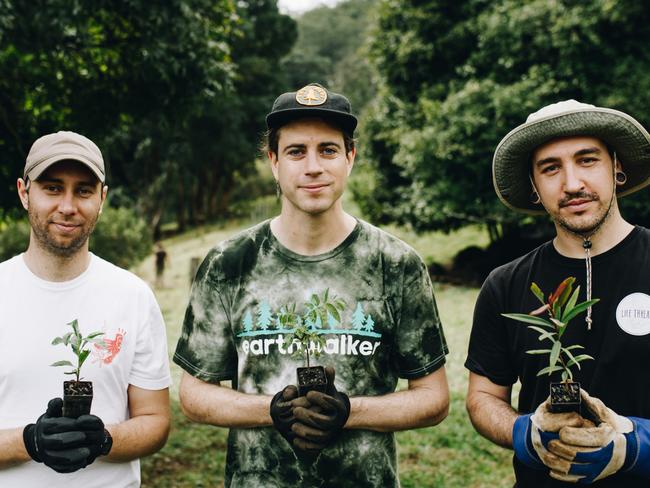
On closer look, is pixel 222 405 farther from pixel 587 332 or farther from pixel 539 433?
pixel 587 332

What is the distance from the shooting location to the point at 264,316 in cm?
283

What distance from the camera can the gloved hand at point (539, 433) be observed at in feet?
7.49

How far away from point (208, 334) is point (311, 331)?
0.53m

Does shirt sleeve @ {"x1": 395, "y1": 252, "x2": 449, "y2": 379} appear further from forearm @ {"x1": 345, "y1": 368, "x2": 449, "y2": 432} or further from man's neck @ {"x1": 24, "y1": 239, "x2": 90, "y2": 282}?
man's neck @ {"x1": 24, "y1": 239, "x2": 90, "y2": 282}

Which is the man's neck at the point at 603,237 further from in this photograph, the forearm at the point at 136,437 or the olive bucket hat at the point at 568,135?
the forearm at the point at 136,437

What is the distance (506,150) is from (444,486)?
4.53 meters

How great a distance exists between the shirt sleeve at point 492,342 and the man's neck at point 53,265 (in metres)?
1.82

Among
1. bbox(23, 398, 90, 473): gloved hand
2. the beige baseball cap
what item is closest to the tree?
A: the beige baseball cap

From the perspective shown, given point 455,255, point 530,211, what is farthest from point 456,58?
point 530,211

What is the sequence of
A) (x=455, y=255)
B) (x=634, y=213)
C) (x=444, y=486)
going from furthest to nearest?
(x=455, y=255)
(x=634, y=213)
(x=444, y=486)

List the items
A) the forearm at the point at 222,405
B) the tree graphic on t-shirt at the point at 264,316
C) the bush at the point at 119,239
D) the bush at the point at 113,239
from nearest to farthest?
the forearm at the point at 222,405, the tree graphic on t-shirt at the point at 264,316, the bush at the point at 113,239, the bush at the point at 119,239

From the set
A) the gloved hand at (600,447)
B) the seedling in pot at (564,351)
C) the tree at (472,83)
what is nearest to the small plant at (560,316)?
the seedling in pot at (564,351)

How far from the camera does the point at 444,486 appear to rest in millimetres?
6469

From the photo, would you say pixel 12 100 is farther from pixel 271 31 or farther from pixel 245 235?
pixel 271 31
